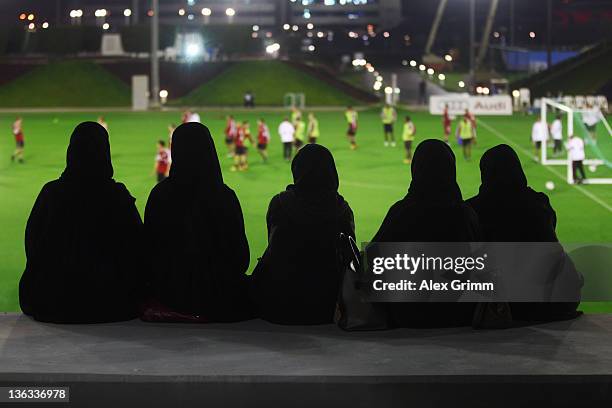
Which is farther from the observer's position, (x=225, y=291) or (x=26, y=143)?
(x=26, y=143)

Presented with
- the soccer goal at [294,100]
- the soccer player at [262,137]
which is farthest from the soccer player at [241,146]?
the soccer goal at [294,100]

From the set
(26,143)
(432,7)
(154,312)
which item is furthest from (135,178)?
(432,7)

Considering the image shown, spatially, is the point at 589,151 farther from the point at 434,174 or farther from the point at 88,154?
the point at 88,154

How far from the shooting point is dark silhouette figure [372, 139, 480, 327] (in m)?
8.44

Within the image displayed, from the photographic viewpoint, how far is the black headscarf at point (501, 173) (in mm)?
8922

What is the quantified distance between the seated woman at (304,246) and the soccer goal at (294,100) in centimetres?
6596

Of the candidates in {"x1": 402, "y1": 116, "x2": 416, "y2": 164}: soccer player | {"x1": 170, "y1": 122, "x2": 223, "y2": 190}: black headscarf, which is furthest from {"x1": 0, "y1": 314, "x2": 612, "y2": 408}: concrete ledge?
{"x1": 402, "y1": 116, "x2": 416, "y2": 164}: soccer player

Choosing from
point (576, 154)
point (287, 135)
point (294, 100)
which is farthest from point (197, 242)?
point (294, 100)

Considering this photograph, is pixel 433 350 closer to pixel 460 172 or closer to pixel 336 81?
pixel 460 172

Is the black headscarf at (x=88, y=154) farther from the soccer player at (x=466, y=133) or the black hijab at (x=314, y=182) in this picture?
the soccer player at (x=466, y=133)

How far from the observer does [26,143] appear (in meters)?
49.0

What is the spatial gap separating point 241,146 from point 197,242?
2935 centimetres

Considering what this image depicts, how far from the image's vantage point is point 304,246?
28.8ft

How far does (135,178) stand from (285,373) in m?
29.3
